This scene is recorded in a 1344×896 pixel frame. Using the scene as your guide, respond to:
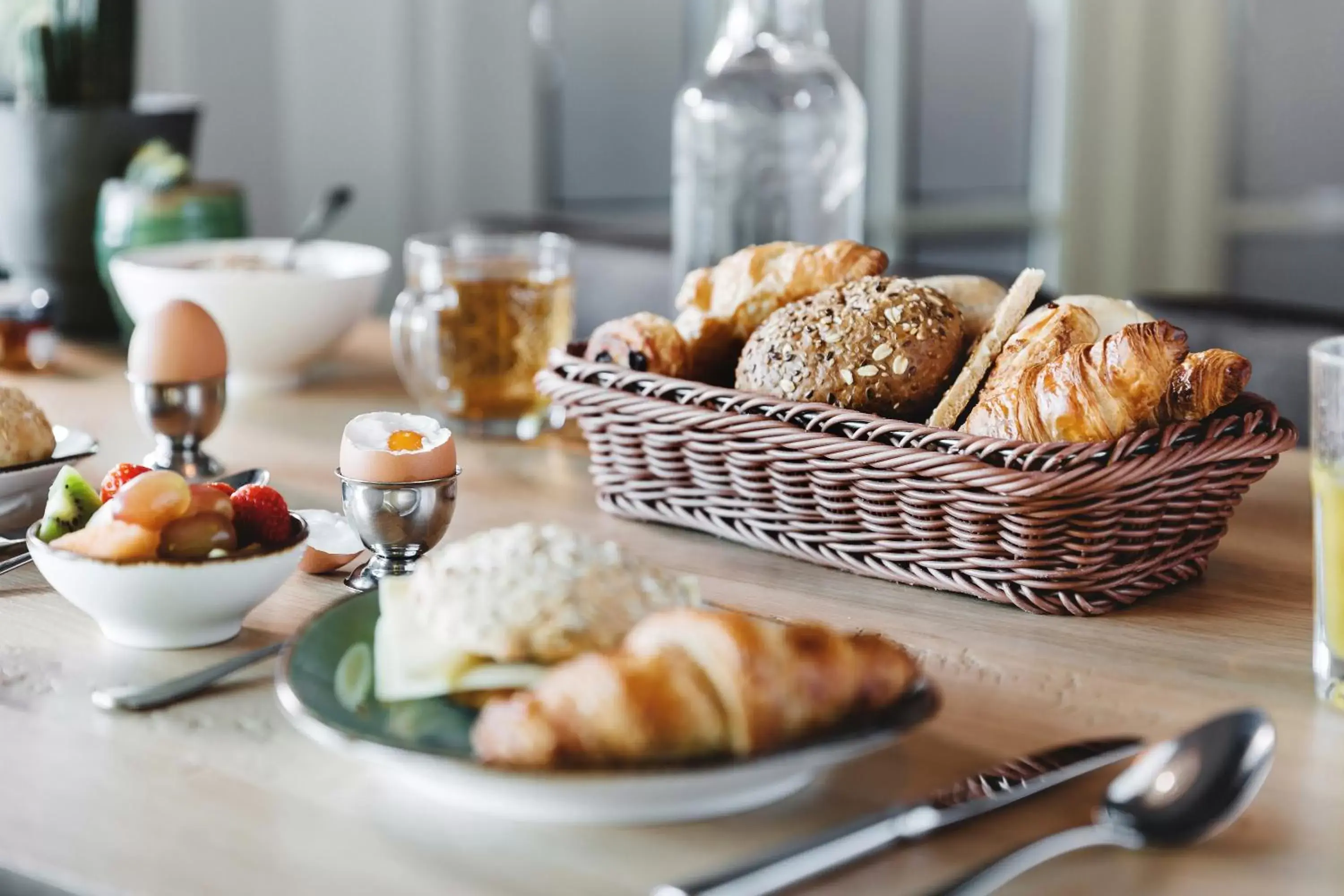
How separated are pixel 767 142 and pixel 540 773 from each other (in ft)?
4.22

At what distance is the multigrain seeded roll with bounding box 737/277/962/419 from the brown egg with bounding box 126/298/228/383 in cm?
49

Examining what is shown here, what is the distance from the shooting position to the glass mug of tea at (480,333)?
1.41m

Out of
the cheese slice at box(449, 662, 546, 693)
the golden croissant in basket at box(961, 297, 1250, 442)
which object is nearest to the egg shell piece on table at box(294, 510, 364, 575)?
the cheese slice at box(449, 662, 546, 693)

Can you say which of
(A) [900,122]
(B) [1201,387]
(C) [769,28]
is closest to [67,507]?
(B) [1201,387]

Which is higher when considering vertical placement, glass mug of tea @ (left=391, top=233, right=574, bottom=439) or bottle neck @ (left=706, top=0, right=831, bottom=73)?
bottle neck @ (left=706, top=0, right=831, bottom=73)

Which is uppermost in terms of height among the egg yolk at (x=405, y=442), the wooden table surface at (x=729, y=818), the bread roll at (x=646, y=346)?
the bread roll at (x=646, y=346)

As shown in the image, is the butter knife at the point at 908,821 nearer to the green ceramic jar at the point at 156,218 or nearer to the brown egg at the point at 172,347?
the brown egg at the point at 172,347

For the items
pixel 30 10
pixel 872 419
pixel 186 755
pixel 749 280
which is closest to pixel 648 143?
pixel 30 10

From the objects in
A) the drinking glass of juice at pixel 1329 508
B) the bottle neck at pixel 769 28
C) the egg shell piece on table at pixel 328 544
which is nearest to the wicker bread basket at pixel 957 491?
the drinking glass of juice at pixel 1329 508

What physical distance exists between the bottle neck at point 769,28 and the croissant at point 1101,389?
0.92 m

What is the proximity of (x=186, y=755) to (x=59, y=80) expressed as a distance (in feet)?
4.77

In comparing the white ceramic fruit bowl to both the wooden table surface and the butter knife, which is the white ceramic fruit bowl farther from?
the butter knife

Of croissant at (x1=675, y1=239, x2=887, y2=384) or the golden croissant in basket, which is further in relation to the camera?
croissant at (x1=675, y1=239, x2=887, y2=384)

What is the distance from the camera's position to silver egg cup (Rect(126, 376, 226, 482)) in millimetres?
1227
